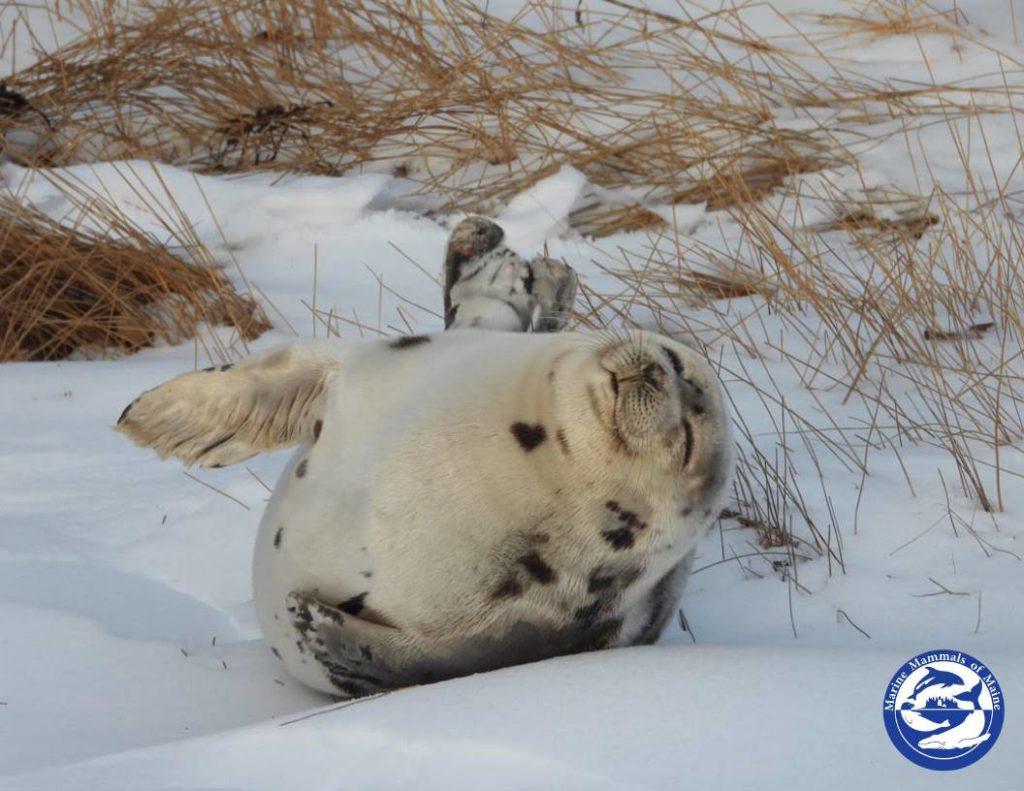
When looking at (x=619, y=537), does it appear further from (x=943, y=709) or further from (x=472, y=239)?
(x=472, y=239)

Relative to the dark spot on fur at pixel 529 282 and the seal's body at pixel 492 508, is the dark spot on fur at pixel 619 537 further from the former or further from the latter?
the dark spot on fur at pixel 529 282

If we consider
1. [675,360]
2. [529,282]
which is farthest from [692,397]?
[529,282]

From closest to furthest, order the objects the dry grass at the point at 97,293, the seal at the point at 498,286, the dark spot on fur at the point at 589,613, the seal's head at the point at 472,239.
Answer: the dark spot on fur at the point at 589,613
the seal at the point at 498,286
the seal's head at the point at 472,239
the dry grass at the point at 97,293

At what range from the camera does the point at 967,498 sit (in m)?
3.24

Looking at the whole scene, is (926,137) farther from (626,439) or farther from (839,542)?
(626,439)

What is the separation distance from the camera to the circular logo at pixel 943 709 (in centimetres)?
197

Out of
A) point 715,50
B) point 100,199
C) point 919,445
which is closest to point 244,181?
point 100,199

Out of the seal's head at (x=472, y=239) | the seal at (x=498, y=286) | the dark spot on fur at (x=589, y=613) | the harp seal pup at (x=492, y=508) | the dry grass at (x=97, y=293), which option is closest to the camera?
the harp seal pup at (x=492, y=508)

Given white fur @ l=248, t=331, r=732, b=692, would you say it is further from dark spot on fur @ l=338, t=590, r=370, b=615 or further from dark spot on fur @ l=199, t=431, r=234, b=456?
dark spot on fur @ l=199, t=431, r=234, b=456

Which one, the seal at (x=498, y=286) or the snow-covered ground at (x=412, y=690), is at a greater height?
the seal at (x=498, y=286)

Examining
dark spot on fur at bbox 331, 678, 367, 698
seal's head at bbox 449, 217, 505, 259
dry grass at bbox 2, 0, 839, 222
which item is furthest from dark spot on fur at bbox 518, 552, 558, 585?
dry grass at bbox 2, 0, 839, 222

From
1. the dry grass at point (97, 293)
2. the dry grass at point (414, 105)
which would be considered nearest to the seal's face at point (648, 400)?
the dry grass at point (97, 293)

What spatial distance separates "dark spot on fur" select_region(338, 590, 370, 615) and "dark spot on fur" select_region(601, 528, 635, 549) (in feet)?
1.25

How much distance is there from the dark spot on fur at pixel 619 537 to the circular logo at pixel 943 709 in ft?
1.37
